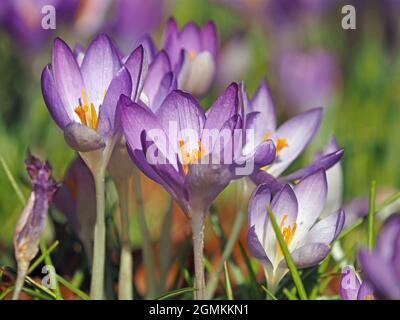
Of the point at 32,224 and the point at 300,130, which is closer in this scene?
the point at 32,224

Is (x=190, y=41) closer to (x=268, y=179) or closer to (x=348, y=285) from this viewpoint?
(x=268, y=179)

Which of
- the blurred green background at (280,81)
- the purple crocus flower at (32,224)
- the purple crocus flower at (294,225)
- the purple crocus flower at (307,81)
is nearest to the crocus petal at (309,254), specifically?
the purple crocus flower at (294,225)

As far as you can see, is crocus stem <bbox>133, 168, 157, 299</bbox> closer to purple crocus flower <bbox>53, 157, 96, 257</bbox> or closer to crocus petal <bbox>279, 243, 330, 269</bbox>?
purple crocus flower <bbox>53, 157, 96, 257</bbox>

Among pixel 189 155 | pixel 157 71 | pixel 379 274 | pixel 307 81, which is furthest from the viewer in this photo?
pixel 307 81

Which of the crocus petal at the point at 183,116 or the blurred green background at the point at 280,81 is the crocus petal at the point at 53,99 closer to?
the crocus petal at the point at 183,116

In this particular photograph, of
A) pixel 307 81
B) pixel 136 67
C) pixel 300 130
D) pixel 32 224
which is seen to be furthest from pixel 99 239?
pixel 307 81

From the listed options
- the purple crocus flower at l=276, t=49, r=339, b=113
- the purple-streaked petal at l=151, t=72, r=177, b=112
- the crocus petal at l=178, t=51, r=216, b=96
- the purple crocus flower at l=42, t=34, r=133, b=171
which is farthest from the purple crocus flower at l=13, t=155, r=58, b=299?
the purple crocus flower at l=276, t=49, r=339, b=113
